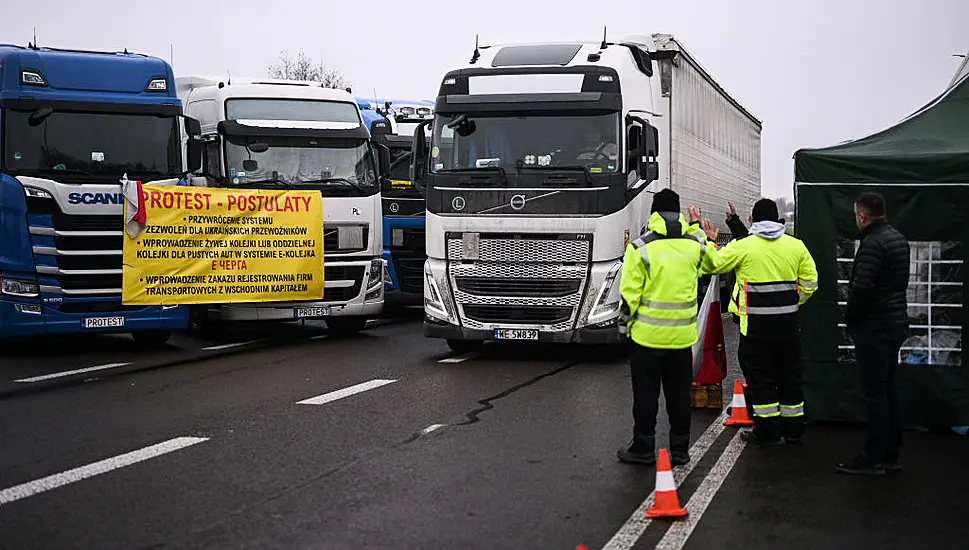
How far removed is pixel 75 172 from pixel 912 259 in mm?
10206

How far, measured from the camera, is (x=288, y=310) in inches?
671

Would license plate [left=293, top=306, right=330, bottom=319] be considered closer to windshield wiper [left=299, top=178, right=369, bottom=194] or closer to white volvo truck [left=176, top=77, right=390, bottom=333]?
white volvo truck [left=176, top=77, right=390, bottom=333]

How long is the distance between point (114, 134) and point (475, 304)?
5.22m

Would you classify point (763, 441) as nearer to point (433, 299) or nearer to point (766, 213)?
point (766, 213)

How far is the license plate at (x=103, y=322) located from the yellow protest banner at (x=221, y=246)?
27 centimetres

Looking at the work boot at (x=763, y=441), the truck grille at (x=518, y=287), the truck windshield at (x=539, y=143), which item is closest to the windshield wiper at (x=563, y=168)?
the truck windshield at (x=539, y=143)

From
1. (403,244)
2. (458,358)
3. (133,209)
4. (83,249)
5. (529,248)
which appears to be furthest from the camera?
(403,244)

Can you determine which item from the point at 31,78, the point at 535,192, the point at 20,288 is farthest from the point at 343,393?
the point at 31,78

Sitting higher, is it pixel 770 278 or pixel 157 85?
pixel 157 85

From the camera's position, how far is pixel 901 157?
971 cm

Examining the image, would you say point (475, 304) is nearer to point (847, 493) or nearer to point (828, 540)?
point (847, 493)

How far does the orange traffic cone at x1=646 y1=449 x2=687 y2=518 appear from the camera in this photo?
6734 millimetres

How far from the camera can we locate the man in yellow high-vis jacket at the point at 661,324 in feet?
27.2

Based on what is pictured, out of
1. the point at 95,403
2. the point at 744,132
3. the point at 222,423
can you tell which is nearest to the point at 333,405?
the point at 222,423
